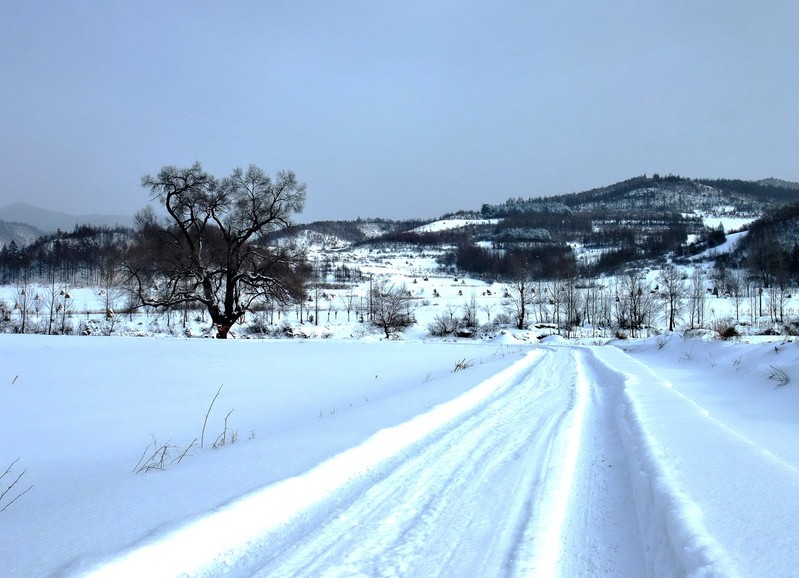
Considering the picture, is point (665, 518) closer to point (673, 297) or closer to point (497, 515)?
point (497, 515)

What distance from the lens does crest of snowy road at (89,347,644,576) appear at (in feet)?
7.82

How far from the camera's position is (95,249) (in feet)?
377

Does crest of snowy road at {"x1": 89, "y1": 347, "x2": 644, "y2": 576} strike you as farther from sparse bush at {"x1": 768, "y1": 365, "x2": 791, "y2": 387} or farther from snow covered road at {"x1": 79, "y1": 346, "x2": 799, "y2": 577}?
sparse bush at {"x1": 768, "y1": 365, "x2": 791, "y2": 387}

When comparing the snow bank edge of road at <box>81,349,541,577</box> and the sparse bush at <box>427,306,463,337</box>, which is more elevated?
the snow bank edge of road at <box>81,349,541,577</box>

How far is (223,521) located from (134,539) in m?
0.46

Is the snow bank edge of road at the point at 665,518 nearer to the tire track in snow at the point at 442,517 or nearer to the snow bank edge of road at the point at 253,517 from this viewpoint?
the tire track in snow at the point at 442,517

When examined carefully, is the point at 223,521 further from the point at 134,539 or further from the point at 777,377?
the point at 777,377

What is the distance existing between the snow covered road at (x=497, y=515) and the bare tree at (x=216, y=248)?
79.9 ft

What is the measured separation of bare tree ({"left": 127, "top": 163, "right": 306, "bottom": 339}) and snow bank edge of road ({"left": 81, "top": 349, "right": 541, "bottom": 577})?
2433 centimetres

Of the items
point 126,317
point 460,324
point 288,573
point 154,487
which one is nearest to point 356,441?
point 154,487

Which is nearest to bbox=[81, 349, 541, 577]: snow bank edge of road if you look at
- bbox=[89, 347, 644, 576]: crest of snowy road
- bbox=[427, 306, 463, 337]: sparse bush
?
bbox=[89, 347, 644, 576]: crest of snowy road

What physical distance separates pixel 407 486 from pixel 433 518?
0.56 metres

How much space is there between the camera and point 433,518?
2.96 metres

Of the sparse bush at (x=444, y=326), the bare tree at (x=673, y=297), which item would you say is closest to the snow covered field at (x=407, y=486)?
the sparse bush at (x=444, y=326)
